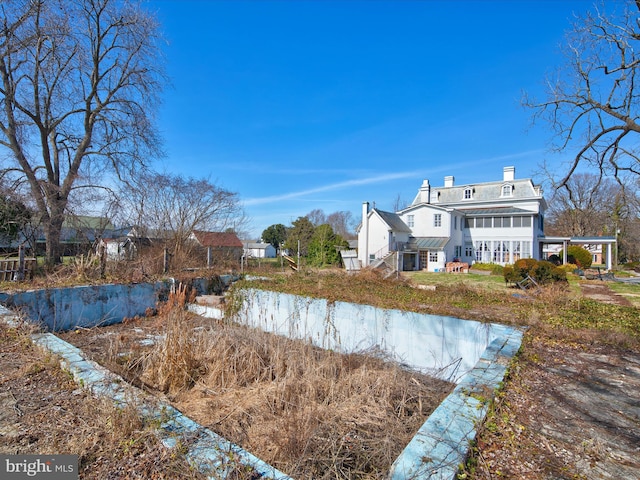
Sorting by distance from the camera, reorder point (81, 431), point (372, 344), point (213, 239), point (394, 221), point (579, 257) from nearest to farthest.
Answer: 1. point (81, 431)
2. point (372, 344)
3. point (213, 239)
4. point (579, 257)
5. point (394, 221)

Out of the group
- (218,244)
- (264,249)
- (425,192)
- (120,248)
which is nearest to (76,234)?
(120,248)

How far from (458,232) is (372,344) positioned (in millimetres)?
19985

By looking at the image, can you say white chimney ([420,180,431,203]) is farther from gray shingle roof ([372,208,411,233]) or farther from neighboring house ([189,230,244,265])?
neighboring house ([189,230,244,265])

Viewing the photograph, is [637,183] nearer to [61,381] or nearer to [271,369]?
[271,369]

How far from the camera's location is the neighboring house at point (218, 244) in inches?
540

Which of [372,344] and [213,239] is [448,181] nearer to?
[213,239]

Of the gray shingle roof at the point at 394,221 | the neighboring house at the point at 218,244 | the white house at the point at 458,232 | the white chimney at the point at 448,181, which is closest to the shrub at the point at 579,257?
the white house at the point at 458,232

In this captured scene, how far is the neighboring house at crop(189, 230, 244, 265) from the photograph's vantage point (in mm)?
13716

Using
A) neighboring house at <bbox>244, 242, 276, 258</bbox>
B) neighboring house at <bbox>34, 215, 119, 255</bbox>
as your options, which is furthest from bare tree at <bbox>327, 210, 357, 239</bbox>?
neighboring house at <bbox>34, 215, 119, 255</bbox>

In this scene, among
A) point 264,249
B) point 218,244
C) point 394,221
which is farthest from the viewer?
point 264,249

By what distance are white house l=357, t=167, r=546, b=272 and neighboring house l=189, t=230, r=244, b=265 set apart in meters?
10.3

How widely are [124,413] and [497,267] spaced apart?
844 inches

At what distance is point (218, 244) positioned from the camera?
15859 millimetres

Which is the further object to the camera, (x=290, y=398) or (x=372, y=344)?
(x=372, y=344)
